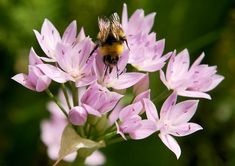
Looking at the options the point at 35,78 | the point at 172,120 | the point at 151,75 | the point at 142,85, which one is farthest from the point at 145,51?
the point at 151,75

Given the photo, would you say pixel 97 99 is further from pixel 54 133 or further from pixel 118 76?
pixel 54 133

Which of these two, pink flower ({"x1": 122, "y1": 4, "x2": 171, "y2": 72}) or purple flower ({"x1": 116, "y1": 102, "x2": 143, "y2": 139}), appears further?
pink flower ({"x1": 122, "y1": 4, "x2": 171, "y2": 72})

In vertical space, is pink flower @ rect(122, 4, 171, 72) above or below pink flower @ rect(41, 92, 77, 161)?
above

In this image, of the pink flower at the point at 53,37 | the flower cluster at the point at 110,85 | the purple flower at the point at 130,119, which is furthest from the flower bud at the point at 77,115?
the pink flower at the point at 53,37

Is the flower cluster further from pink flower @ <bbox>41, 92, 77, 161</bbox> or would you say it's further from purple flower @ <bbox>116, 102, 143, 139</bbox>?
pink flower @ <bbox>41, 92, 77, 161</bbox>

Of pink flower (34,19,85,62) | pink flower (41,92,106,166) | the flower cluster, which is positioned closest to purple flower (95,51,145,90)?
the flower cluster

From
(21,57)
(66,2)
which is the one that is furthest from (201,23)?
(21,57)

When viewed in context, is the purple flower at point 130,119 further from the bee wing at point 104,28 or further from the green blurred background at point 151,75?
the green blurred background at point 151,75
